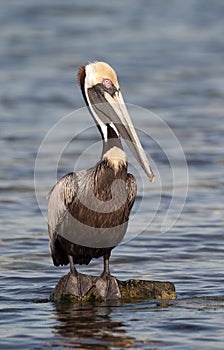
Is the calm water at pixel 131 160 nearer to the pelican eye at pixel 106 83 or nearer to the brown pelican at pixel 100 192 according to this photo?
the brown pelican at pixel 100 192

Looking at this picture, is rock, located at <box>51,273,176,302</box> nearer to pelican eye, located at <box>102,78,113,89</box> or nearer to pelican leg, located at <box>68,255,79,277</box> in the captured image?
pelican leg, located at <box>68,255,79,277</box>

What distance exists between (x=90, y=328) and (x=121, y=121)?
1850mm

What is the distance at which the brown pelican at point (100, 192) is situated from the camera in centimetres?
794

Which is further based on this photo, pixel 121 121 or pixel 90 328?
pixel 121 121

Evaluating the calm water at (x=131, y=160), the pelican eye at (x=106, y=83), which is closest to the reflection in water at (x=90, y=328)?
the calm water at (x=131, y=160)

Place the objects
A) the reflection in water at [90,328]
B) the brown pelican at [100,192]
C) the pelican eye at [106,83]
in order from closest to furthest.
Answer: the reflection in water at [90,328], the brown pelican at [100,192], the pelican eye at [106,83]

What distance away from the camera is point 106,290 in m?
8.22

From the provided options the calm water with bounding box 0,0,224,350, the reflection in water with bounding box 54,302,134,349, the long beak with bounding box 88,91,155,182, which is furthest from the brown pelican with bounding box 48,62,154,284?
the calm water with bounding box 0,0,224,350

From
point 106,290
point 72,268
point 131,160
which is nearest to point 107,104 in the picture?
point 72,268

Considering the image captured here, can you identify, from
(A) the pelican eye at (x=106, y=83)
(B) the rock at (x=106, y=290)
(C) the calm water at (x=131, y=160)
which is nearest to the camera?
(C) the calm water at (x=131, y=160)

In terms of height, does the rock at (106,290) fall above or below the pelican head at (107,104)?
below

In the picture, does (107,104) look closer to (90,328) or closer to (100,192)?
(100,192)

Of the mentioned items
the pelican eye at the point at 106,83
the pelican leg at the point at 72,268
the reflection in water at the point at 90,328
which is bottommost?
the reflection in water at the point at 90,328

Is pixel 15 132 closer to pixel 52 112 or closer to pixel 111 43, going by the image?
pixel 52 112
